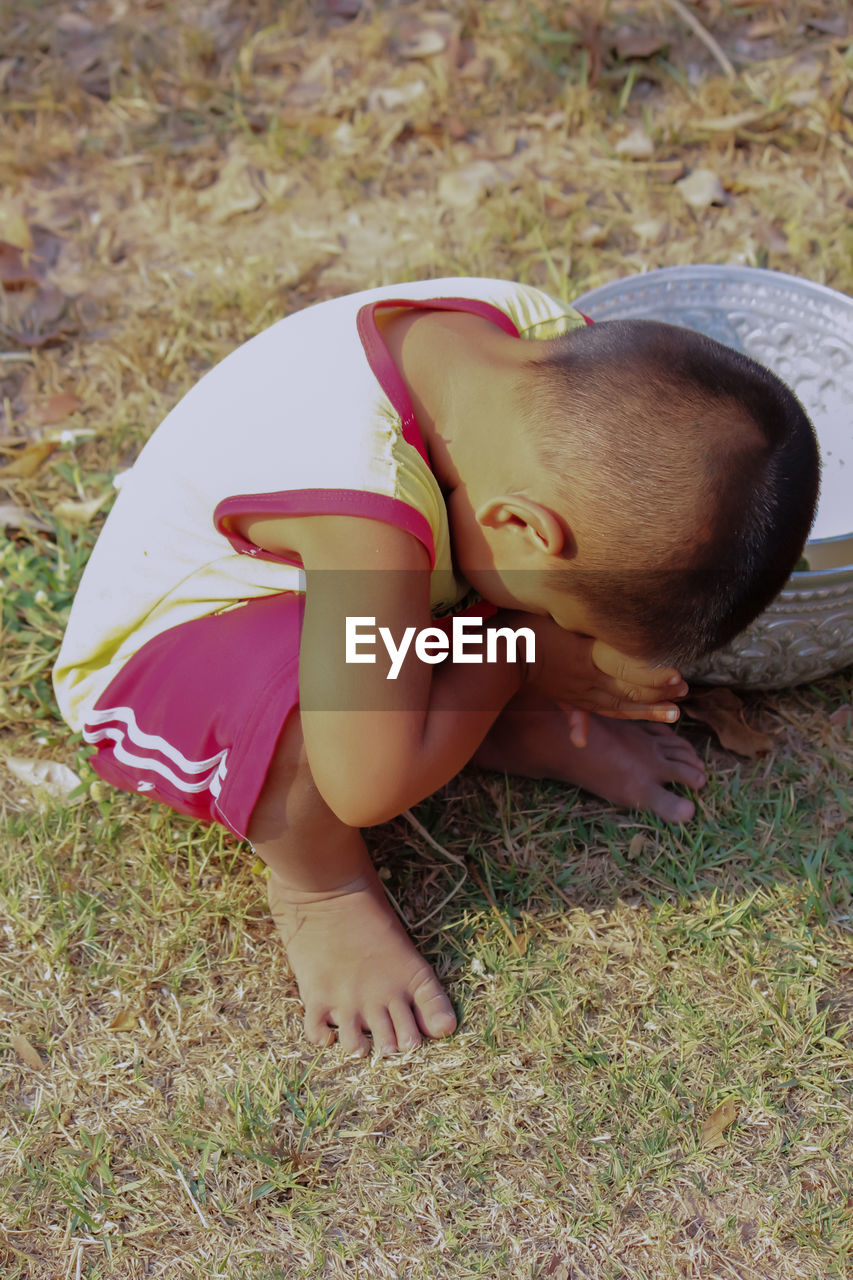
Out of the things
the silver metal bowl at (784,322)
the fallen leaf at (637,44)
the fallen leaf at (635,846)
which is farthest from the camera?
the fallen leaf at (637,44)

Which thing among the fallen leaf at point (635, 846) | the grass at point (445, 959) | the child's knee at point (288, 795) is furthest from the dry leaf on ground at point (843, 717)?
the child's knee at point (288, 795)

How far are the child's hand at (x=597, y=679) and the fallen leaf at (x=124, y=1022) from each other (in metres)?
0.71

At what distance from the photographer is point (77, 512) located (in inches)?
85.0

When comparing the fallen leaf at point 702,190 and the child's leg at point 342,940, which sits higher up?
the fallen leaf at point 702,190

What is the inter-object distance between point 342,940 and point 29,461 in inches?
46.6

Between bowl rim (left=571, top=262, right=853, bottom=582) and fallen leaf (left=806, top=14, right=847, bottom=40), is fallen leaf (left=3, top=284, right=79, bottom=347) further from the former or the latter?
fallen leaf (left=806, top=14, right=847, bottom=40)

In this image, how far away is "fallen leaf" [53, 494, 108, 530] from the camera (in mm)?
2150

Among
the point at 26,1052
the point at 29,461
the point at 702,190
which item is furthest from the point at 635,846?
the point at 702,190

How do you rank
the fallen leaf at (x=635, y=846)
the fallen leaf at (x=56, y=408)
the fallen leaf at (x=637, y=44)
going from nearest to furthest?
the fallen leaf at (x=635, y=846) < the fallen leaf at (x=56, y=408) < the fallen leaf at (x=637, y=44)

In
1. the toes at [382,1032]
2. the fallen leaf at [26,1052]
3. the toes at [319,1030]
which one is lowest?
the fallen leaf at [26,1052]

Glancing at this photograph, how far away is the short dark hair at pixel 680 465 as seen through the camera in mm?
1243

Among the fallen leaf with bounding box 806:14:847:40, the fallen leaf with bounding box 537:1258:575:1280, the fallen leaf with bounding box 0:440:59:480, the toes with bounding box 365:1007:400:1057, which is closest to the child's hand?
the toes with bounding box 365:1007:400:1057

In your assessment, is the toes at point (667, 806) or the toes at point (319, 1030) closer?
the toes at point (319, 1030)

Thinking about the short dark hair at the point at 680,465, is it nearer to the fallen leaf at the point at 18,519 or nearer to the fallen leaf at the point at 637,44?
the fallen leaf at the point at 18,519
